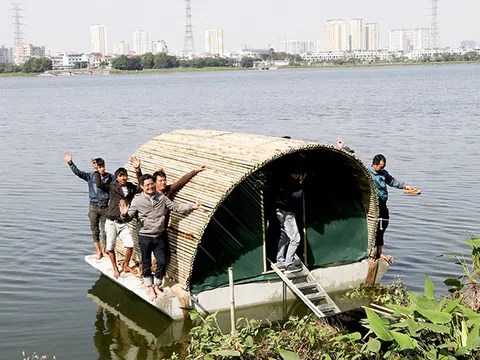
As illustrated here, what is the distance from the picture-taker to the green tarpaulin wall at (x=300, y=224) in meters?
11.1

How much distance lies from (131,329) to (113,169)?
13992 mm

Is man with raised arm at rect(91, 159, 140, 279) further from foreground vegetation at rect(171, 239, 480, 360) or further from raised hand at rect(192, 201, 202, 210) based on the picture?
foreground vegetation at rect(171, 239, 480, 360)

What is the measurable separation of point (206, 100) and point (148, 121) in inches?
797

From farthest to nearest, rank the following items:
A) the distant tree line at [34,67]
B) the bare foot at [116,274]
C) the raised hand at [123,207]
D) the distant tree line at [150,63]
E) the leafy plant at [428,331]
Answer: the distant tree line at [150,63] → the distant tree line at [34,67] → the bare foot at [116,274] → the raised hand at [123,207] → the leafy plant at [428,331]

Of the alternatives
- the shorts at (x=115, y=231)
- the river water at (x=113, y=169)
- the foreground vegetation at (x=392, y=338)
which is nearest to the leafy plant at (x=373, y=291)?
the river water at (x=113, y=169)

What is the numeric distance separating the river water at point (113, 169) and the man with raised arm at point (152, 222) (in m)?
0.87

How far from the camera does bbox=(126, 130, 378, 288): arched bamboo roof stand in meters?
10.8

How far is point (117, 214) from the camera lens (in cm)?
1191

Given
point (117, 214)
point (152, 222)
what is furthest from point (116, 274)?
point (152, 222)

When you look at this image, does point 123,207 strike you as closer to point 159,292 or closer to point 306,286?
point 159,292

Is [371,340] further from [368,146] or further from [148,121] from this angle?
[148,121]

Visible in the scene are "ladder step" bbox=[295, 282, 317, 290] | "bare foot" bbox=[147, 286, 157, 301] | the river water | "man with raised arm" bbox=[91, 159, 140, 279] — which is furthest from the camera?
"man with raised arm" bbox=[91, 159, 140, 279]

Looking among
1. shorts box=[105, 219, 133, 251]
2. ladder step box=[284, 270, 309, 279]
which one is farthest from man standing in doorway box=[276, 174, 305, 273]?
shorts box=[105, 219, 133, 251]

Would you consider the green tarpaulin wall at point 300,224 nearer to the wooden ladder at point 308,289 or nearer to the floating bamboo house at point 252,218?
the floating bamboo house at point 252,218
